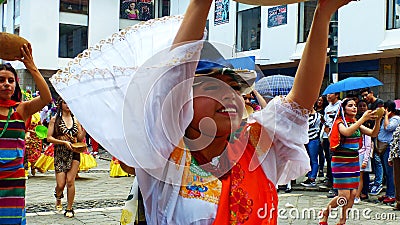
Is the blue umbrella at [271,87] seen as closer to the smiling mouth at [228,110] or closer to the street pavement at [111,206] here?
the smiling mouth at [228,110]

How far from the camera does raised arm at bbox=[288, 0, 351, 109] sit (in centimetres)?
169

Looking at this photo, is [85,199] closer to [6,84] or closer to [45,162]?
[45,162]

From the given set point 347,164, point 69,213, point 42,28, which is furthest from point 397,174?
point 42,28

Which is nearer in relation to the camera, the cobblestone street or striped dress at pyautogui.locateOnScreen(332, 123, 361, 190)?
striped dress at pyautogui.locateOnScreen(332, 123, 361, 190)

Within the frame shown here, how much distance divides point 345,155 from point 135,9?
2114cm

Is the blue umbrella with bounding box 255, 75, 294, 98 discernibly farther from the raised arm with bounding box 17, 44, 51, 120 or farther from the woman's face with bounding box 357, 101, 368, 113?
the woman's face with bounding box 357, 101, 368, 113

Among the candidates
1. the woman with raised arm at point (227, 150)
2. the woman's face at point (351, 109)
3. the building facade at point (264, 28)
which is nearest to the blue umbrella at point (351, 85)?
the building facade at point (264, 28)

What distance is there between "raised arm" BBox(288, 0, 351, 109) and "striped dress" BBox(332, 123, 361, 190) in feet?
15.4

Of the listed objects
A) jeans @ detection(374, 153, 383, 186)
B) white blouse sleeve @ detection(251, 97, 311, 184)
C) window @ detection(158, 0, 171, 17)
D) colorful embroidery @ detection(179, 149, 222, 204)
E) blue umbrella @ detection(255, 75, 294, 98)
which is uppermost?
window @ detection(158, 0, 171, 17)

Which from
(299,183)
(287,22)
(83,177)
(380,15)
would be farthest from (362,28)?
(83,177)

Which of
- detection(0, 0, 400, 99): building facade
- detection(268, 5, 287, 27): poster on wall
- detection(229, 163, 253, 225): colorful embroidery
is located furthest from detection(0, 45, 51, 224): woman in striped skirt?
detection(268, 5, 287, 27): poster on wall

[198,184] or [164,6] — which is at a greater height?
[164,6]

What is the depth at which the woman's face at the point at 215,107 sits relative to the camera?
1751 millimetres

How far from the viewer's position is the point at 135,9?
85.4 ft
